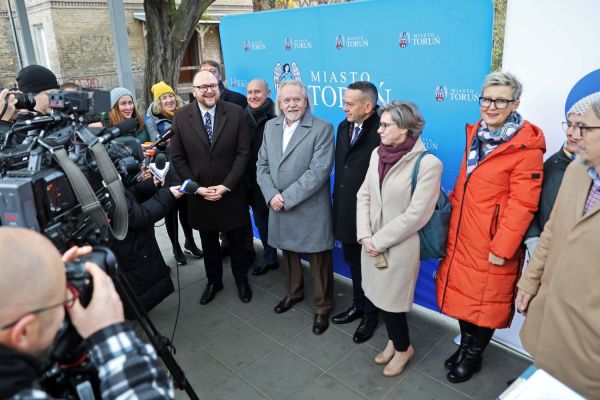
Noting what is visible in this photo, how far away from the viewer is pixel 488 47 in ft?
8.58

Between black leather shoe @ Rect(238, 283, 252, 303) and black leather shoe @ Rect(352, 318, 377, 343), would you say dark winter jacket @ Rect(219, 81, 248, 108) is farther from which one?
black leather shoe @ Rect(352, 318, 377, 343)

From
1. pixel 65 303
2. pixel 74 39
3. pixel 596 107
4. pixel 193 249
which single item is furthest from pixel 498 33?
pixel 74 39

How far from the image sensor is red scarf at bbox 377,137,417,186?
2.54m

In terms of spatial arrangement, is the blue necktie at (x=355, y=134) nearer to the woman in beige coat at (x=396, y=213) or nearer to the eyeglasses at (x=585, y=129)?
the woman in beige coat at (x=396, y=213)

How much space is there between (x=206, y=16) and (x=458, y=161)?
17.8 metres

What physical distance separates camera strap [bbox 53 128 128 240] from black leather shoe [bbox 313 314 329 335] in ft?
5.99

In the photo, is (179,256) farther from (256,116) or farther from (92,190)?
(92,190)

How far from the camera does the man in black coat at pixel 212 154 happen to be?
3465 millimetres

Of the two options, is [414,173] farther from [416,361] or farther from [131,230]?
[131,230]

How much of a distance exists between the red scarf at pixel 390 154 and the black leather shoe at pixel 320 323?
4.20 ft

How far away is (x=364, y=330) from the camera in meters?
3.20

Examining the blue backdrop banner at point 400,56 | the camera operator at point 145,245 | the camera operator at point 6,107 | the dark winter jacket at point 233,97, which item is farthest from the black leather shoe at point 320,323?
the camera operator at point 6,107

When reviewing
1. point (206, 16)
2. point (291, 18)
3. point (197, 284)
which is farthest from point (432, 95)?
point (206, 16)

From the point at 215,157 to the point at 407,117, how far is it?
5.37 ft
